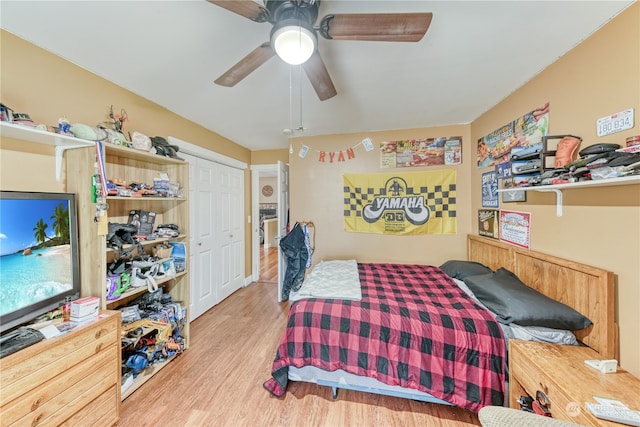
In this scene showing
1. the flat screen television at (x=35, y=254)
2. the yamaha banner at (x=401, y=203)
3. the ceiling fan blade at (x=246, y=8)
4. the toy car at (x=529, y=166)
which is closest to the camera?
the ceiling fan blade at (x=246, y=8)

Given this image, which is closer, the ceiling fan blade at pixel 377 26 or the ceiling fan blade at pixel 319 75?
the ceiling fan blade at pixel 377 26

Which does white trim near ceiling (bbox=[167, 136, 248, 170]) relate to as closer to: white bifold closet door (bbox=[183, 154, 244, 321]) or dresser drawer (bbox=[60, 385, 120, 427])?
white bifold closet door (bbox=[183, 154, 244, 321])

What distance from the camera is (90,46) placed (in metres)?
1.46

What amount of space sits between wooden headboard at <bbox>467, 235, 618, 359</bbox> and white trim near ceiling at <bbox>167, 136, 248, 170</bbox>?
3443 millimetres

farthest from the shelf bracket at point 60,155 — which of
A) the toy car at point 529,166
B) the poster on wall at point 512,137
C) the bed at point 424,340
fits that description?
the poster on wall at point 512,137

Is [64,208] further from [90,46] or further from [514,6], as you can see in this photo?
[514,6]

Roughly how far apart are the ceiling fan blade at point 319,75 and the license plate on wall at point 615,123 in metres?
1.59

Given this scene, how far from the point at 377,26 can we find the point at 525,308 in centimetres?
179

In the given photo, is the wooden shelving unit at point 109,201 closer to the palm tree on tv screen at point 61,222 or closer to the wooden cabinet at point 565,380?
the palm tree on tv screen at point 61,222

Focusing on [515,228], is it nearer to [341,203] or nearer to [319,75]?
[341,203]

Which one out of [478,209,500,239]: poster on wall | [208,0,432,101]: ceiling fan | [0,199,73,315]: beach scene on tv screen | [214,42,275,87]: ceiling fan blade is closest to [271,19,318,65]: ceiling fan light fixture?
[208,0,432,101]: ceiling fan

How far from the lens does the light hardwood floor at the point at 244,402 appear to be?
1.50 metres

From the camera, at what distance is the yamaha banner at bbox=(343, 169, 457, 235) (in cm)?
295

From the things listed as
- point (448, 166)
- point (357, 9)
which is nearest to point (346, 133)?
point (448, 166)
